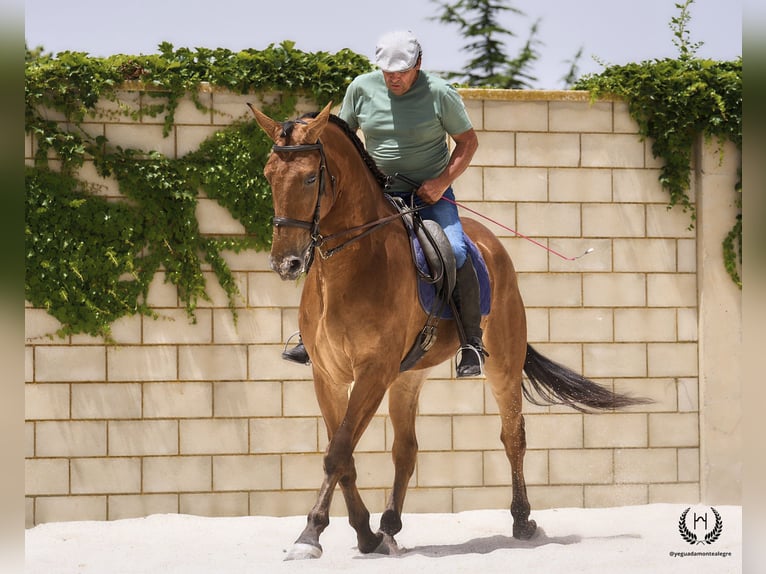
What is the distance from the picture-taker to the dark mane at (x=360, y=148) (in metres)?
4.70

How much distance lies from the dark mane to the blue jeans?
0.38 m

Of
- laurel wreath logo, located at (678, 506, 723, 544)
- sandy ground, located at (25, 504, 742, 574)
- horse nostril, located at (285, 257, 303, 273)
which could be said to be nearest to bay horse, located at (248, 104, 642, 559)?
horse nostril, located at (285, 257, 303, 273)

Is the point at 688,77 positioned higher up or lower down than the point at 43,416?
higher up

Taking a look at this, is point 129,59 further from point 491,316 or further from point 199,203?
point 491,316

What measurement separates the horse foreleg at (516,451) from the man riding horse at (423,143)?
813mm

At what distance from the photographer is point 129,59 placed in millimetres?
6777

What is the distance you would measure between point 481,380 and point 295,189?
3.24 meters

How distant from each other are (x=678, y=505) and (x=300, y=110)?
4.12 meters

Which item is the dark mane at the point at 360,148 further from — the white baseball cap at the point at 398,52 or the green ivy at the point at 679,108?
the green ivy at the point at 679,108

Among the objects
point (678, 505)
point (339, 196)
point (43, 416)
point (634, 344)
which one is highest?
point (339, 196)

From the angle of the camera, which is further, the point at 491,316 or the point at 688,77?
the point at 688,77

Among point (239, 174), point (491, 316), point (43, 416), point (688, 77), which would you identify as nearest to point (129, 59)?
point (239, 174)

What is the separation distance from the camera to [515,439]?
19.4ft

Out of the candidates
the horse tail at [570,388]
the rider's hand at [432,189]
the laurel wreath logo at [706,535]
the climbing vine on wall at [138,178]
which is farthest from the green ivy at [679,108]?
the rider's hand at [432,189]
